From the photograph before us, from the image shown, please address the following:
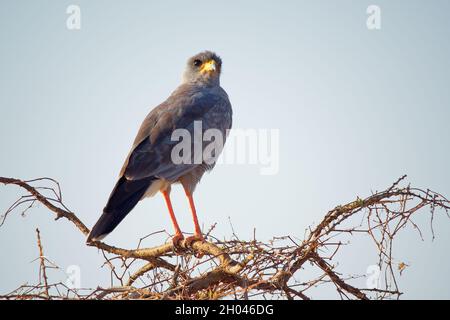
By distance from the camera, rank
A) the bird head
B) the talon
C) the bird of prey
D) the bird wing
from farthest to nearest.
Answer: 1. the bird head
2. the bird wing
3. the bird of prey
4. the talon

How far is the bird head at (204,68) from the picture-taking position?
762 cm

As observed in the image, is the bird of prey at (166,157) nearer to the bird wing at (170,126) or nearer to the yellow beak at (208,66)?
the bird wing at (170,126)

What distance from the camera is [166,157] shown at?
5.91 meters

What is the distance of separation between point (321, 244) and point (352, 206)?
39 cm

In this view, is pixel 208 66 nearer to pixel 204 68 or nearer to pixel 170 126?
pixel 204 68

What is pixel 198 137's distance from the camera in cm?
626

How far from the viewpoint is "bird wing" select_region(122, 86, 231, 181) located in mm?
5750

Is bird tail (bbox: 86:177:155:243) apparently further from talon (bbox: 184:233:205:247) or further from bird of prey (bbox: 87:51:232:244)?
talon (bbox: 184:233:205:247)

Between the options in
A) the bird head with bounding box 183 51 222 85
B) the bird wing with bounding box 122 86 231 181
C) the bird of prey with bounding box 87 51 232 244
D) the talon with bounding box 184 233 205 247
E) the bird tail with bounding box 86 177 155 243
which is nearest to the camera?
the bird tail with bounding box 86 177 155 243

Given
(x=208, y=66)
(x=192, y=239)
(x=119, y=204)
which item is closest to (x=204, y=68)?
(x=208, y=66)

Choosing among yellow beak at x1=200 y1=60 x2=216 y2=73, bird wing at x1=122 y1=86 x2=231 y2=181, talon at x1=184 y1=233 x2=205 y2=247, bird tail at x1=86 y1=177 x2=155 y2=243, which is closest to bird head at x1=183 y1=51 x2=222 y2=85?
yellow beak at x1=200 y1=60 x2=216 y2=73

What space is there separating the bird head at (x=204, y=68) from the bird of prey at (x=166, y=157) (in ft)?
0.39

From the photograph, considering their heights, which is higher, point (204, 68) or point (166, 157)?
point (204, 68)

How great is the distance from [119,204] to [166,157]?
0.97m
